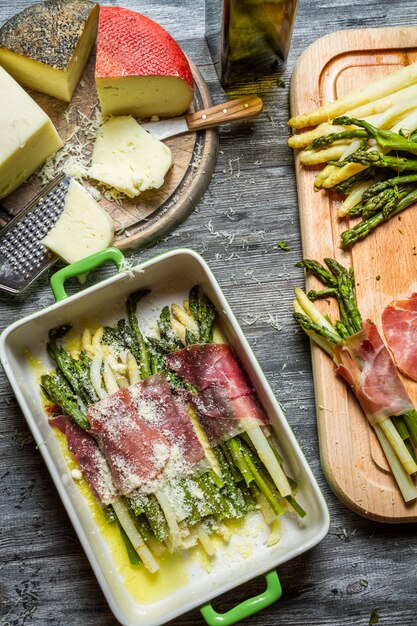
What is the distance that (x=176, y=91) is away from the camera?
2703 mm

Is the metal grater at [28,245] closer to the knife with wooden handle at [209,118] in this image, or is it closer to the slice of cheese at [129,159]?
the slice of cheese at [129,159]

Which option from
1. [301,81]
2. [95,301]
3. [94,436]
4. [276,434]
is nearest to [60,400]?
[94,436]

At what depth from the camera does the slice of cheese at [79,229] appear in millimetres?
2619

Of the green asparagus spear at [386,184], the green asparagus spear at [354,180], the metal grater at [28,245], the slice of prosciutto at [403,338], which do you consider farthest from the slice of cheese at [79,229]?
the slice of prosciutto at [403,338]

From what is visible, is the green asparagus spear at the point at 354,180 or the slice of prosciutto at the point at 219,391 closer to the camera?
the slice of prosciutto at the point at 219,391

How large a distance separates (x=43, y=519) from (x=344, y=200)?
183 centimetres

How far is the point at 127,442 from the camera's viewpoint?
95.8 inches

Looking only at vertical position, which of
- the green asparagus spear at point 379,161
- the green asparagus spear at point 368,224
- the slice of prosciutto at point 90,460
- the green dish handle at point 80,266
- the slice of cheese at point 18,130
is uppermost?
the slice of cheese at point 18,130

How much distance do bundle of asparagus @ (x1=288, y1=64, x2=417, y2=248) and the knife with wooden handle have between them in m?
0.19

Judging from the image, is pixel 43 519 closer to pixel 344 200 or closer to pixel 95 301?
pixel 95 301

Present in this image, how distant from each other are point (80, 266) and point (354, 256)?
1138 mm

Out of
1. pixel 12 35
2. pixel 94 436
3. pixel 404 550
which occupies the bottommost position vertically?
pixel 404 550

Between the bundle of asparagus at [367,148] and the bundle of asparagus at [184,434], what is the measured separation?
Answer: 0.74 meters

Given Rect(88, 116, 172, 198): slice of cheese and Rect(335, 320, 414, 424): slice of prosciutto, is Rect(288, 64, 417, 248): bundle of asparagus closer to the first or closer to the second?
Rect(335, 320, 414, 424): slice of prosciutto
